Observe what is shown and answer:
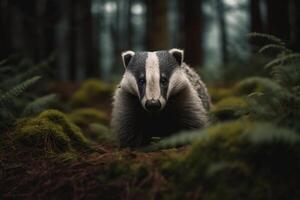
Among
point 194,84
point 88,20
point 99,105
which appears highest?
point 88,20

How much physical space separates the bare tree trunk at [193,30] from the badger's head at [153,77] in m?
7.49

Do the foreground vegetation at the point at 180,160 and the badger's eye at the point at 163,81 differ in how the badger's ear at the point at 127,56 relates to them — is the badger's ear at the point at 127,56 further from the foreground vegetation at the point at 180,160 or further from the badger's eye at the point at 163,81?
the foreground vegetation at the point at 180,160

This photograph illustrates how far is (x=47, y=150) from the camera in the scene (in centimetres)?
491

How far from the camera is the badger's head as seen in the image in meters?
5.38

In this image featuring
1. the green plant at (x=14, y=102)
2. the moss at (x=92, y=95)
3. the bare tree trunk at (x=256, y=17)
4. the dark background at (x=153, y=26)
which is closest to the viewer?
the green plant at (x=14, y=102)

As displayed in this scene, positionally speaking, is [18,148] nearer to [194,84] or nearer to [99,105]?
[194,84]

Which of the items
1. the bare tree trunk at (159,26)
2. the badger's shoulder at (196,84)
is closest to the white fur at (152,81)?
the badger's shoulder at (196,84)

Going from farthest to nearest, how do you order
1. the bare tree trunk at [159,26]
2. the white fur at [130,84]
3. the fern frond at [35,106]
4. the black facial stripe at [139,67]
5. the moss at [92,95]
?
the bare tree trunk at [159,26] < the moss at [92,95] < the fern frond at [35,106] < the white fur at [130,84] < the black facial stripe at [139,67]

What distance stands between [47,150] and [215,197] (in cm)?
210

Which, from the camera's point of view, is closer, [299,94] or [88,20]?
[299,94]

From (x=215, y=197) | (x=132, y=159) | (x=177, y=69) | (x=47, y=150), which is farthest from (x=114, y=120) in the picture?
(x=215, y=197)

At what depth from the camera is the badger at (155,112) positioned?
584cm

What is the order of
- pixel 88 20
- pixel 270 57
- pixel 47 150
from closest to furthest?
pixel 47 150 → pixel 270 57 → pixel 88 20

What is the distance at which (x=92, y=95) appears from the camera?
40.4 ft
